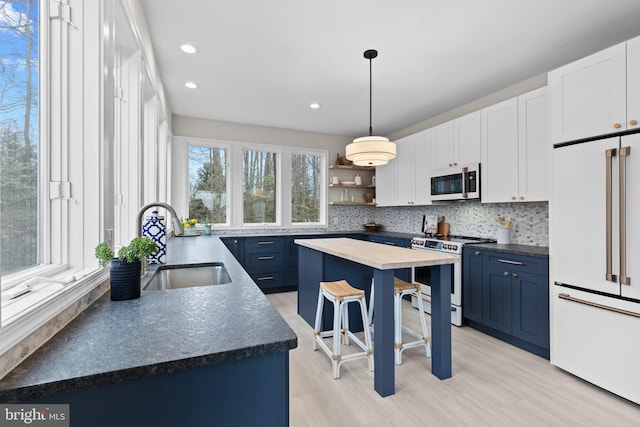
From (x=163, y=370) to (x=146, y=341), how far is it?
153 mm

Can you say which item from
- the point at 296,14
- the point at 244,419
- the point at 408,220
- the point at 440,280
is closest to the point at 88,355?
the point at 244,419

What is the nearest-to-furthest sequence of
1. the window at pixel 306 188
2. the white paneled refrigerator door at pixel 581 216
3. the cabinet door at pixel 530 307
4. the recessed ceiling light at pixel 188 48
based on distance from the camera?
1. the white paneled refrigerator door at pixel 581 216
2. the cabinet door at pixel 530 307
3. the recessed ceiling light at pixel 188 48
4. the window at pixel 306 188

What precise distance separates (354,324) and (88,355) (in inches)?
102

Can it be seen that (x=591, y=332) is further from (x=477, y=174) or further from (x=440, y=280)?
(x=477, y=174)

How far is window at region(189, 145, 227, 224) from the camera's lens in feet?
15.2

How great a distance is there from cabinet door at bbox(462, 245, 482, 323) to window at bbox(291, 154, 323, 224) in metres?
2.81

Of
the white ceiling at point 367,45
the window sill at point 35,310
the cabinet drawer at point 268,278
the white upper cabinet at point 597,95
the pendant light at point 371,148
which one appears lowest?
the cabinet drawer at point 268,278

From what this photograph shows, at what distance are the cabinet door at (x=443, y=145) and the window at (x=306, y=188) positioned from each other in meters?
2.10

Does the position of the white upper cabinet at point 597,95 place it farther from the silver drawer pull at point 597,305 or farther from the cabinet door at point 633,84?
the silver drawer pull at point 597,305

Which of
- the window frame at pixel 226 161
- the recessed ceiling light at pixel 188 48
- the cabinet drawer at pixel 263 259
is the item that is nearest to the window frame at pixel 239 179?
the window frame at pixel 226 161

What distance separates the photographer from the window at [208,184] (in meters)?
4.62

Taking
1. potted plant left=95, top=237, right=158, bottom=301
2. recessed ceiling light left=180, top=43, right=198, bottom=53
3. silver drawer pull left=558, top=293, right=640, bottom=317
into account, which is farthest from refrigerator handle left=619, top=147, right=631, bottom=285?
recessed ceiling light left=180, top=43, right=198, bottom=53

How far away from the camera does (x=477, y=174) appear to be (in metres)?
3.38

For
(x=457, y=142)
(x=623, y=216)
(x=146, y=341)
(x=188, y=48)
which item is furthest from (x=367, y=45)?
(x=146, y=341)
